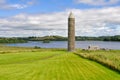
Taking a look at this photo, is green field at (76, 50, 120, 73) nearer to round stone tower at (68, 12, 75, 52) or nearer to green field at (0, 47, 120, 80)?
green field at (0, 47, 120, 80)

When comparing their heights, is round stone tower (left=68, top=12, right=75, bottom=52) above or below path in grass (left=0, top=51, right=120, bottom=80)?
above

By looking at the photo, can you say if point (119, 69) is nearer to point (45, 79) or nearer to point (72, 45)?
point (45, 79)

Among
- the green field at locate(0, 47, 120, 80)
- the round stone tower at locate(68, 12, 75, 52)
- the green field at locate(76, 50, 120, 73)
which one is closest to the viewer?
the green field at locate(0, 47, 120, 80)

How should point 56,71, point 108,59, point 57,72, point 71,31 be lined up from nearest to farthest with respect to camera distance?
1. point 57,72
2. point 56,71
3. point 108,59
4. point 71,31

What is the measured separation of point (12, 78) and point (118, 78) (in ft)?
26.5

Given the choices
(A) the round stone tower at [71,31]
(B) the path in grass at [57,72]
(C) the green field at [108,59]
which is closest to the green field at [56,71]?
(B) the path in grass at [57,72]

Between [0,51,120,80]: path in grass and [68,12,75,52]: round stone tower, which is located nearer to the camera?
[0,51,120,80]: path in grass

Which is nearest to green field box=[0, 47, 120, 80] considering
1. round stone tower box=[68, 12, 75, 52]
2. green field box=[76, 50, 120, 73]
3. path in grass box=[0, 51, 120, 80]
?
path in grass box=[0, 51, 120, 80]

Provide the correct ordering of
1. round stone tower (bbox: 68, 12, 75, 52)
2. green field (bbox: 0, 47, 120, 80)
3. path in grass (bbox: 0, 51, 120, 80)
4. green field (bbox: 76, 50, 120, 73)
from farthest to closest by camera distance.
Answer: round stone tower (bbox: 68, 12, 75, 52), green field (bbox: 76, 50, 120, 73), green field (bbox: 0, 47, 120, 80), path in grass (bbox: 0, 51, 120, 80)

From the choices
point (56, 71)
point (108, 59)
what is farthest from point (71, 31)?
point (56, 71)

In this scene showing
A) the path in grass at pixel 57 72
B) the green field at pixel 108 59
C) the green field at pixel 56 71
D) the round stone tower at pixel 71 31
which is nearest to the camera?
the path in grass at pixel 57 72

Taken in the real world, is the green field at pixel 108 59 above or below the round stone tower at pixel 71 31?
below

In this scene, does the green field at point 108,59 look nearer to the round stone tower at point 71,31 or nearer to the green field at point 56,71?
the green field at point 56,71

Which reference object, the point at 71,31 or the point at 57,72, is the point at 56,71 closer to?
the point at 57,72
